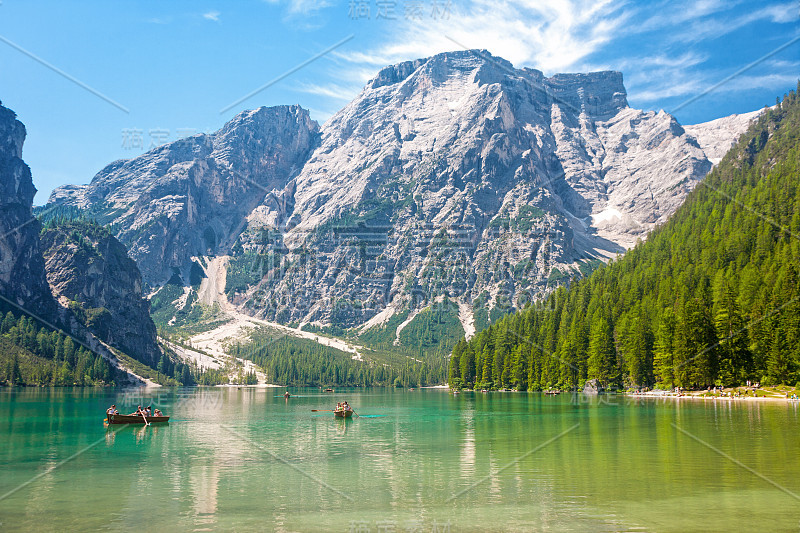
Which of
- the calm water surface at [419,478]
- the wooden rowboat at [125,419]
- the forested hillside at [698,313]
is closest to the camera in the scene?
the calm water surface at [419,478]

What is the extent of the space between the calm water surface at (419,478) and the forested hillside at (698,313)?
43415mm

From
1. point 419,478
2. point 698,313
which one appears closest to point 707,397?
point 698,313

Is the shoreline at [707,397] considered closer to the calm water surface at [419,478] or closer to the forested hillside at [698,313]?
the forested hillside at [698,313]

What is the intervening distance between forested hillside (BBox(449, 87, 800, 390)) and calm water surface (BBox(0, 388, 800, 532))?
43.4 meters

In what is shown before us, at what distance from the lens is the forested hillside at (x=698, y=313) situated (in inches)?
4542

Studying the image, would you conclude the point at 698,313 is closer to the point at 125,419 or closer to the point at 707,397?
the point at 707,397

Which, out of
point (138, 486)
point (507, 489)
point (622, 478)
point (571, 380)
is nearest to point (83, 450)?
point (138, 486)

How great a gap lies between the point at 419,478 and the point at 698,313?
103871 millimetres

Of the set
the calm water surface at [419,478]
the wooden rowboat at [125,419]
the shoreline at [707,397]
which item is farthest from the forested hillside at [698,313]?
the wooden rowboat at [125,419]

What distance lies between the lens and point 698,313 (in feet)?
415

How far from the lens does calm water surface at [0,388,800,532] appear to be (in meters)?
30.4

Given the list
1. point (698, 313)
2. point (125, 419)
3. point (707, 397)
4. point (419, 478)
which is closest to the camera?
point (419, 478)

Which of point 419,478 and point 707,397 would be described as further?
point 707,397

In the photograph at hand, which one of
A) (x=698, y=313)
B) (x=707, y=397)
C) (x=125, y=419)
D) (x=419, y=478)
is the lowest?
(x=707, y=397)
